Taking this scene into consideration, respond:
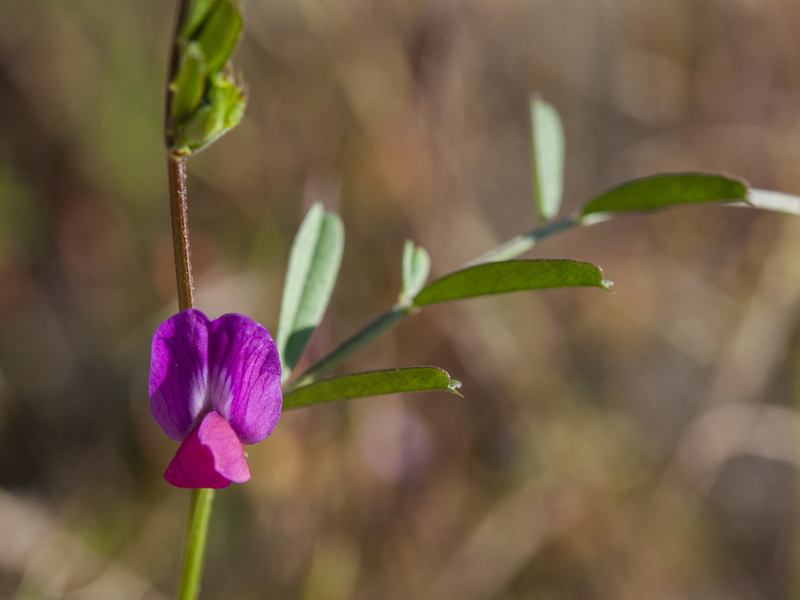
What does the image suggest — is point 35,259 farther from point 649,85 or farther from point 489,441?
point 649,85

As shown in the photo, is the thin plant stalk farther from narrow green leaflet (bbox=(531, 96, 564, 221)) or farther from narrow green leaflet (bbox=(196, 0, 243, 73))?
narrow green leaflet (bbox=(531, 96, 564, 221))

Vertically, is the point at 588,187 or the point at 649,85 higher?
the point at 649,85

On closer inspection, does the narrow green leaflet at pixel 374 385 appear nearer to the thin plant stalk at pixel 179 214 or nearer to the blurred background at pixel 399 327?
the thin plant stalk at pixel 179 214

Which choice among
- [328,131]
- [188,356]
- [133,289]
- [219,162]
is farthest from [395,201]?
[188,356]

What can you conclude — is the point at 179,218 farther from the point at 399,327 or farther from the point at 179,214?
the point at 399,327

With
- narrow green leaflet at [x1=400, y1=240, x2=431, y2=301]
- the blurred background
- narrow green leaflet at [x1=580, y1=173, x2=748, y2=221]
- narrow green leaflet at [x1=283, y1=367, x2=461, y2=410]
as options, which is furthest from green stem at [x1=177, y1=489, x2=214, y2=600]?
the blurred background

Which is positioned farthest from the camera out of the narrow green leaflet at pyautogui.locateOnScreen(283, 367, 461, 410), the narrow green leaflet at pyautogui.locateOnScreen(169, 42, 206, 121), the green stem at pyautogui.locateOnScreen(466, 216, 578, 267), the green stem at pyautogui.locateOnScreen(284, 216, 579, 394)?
the green stem at pyautogui.locateOnScreen(466, 216, 578, 267)

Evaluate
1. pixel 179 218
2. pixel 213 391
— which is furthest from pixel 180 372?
pixel 179 218
